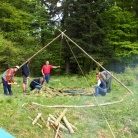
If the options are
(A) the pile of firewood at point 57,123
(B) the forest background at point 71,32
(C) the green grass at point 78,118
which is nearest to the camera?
(C) the green grass at point 78,118

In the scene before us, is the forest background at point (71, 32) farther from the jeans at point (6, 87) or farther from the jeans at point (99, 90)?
the jeans at point (99, 90)

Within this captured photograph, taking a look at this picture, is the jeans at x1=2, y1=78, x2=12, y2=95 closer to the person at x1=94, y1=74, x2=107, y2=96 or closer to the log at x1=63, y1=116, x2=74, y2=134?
the person at x1=94, y1=74, x2=107, y2=96

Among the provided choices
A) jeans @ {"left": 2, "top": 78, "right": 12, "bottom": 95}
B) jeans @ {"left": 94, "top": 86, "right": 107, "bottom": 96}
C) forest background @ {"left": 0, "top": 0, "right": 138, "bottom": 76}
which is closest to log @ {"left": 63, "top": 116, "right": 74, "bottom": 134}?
jeans @ {"left": 94, "top": 86, "right": 107, "bottom": 96}

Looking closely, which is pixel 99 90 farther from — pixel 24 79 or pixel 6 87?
pixel 6 87

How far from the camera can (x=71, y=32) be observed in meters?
21.4

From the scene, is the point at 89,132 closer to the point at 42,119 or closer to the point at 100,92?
the point at 42,119

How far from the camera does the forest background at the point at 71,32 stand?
67.6 feet

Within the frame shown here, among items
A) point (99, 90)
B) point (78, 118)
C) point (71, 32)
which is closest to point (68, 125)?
point (78, 118)

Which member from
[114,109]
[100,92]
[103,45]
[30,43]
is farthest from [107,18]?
[114,109]

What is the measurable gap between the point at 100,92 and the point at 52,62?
1335 cm

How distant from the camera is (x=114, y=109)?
8.86 meters

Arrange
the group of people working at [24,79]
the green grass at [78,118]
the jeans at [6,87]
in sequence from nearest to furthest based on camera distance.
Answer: the green grass at [78,118] → the group of people working at [24,79] → the jeans at [6,87]

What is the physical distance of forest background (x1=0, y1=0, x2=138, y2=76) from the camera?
2059cm

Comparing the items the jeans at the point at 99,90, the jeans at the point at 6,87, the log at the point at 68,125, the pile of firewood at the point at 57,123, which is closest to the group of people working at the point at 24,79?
the jeans at the point at 6,87
